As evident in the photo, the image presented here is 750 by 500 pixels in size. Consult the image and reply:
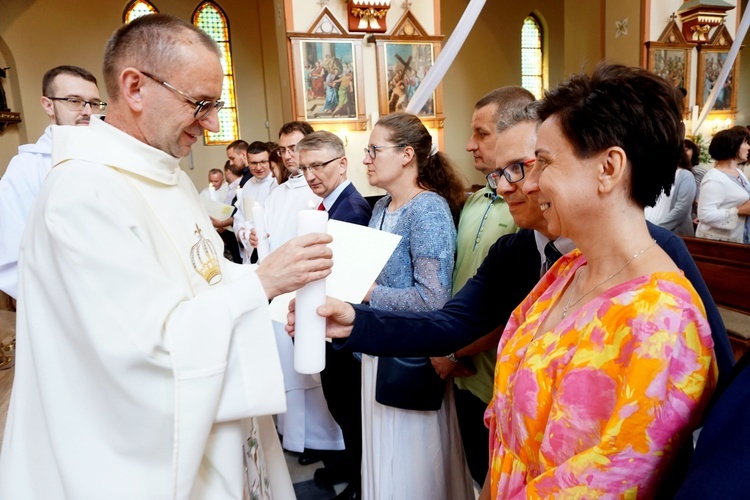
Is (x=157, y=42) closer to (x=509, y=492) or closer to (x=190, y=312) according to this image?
(x=190, y=312)

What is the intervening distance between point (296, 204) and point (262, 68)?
Result: 10440mm

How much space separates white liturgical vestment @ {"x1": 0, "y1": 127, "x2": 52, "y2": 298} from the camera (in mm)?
2744

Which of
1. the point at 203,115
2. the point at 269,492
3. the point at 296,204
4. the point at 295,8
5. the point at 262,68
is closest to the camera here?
the point at 203,115

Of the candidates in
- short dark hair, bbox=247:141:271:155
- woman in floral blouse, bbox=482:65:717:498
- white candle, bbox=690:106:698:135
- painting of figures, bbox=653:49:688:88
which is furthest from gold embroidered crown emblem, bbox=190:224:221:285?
white candle, bbox=690:106:698:135

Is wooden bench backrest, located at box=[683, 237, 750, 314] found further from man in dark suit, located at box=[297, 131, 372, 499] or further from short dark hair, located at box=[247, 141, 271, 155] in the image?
short dark hair, located at box=[247, 141, 271, 155]

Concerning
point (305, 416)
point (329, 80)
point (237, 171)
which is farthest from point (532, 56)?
point (305, 416)

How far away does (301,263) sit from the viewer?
118 cm


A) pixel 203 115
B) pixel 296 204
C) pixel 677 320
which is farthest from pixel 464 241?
pixel 296 204

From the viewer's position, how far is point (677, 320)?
87 centimetres

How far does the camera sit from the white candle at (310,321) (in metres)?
1.13

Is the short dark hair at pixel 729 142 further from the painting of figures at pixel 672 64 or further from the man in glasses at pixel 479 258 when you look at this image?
the painting of figures at pixel 672 64

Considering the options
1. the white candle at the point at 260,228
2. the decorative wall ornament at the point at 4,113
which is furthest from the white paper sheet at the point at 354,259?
the decorative wall ornament at the point at 4,113

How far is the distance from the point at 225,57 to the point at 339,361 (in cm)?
1171

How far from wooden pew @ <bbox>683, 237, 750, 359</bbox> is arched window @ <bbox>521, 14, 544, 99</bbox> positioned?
1112 cm
